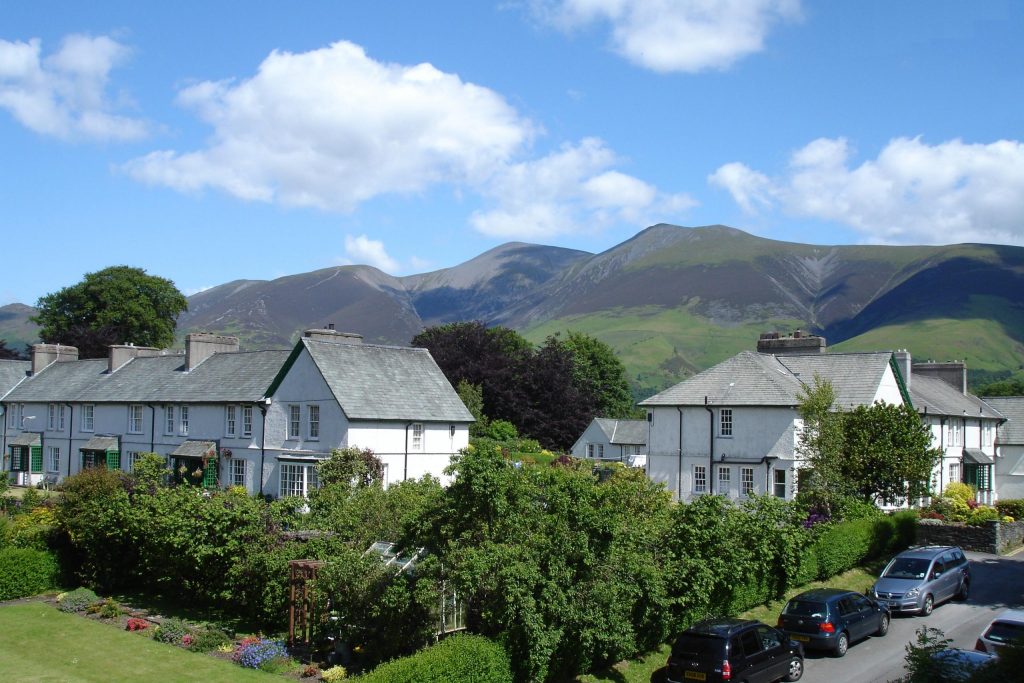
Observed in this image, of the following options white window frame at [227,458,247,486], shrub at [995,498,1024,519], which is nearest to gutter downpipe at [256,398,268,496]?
white window frame at [227,458,247,486]

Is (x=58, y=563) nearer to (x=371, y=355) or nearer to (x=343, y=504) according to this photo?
(x=343, y=504)

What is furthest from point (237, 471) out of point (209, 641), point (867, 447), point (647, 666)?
point (867, 447)

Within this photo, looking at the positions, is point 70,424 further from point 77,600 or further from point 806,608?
point 806,608

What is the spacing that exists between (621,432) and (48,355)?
1900 inches

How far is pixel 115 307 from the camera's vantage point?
8812 cm

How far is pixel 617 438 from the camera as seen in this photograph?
80562 mm

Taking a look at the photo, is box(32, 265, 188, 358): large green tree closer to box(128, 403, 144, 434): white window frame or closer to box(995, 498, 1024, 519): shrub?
box(128, 403, 144, 434): white window frame

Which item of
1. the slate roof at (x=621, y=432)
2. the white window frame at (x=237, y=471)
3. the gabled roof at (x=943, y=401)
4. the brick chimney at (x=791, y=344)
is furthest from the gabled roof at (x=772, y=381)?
the slate roof at (x=621, y=432)

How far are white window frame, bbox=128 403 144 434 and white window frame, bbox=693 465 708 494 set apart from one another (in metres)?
31.6

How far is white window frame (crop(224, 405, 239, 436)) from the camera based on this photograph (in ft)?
148

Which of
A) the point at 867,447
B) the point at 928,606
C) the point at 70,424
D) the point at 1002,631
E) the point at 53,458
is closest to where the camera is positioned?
the point at 1002,631

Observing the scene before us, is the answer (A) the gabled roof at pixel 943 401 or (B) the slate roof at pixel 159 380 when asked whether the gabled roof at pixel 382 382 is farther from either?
(A) the gabled roof at pixel 943 401

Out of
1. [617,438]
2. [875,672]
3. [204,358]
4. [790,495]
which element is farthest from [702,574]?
[617,438]

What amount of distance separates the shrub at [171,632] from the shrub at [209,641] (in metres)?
0.43
